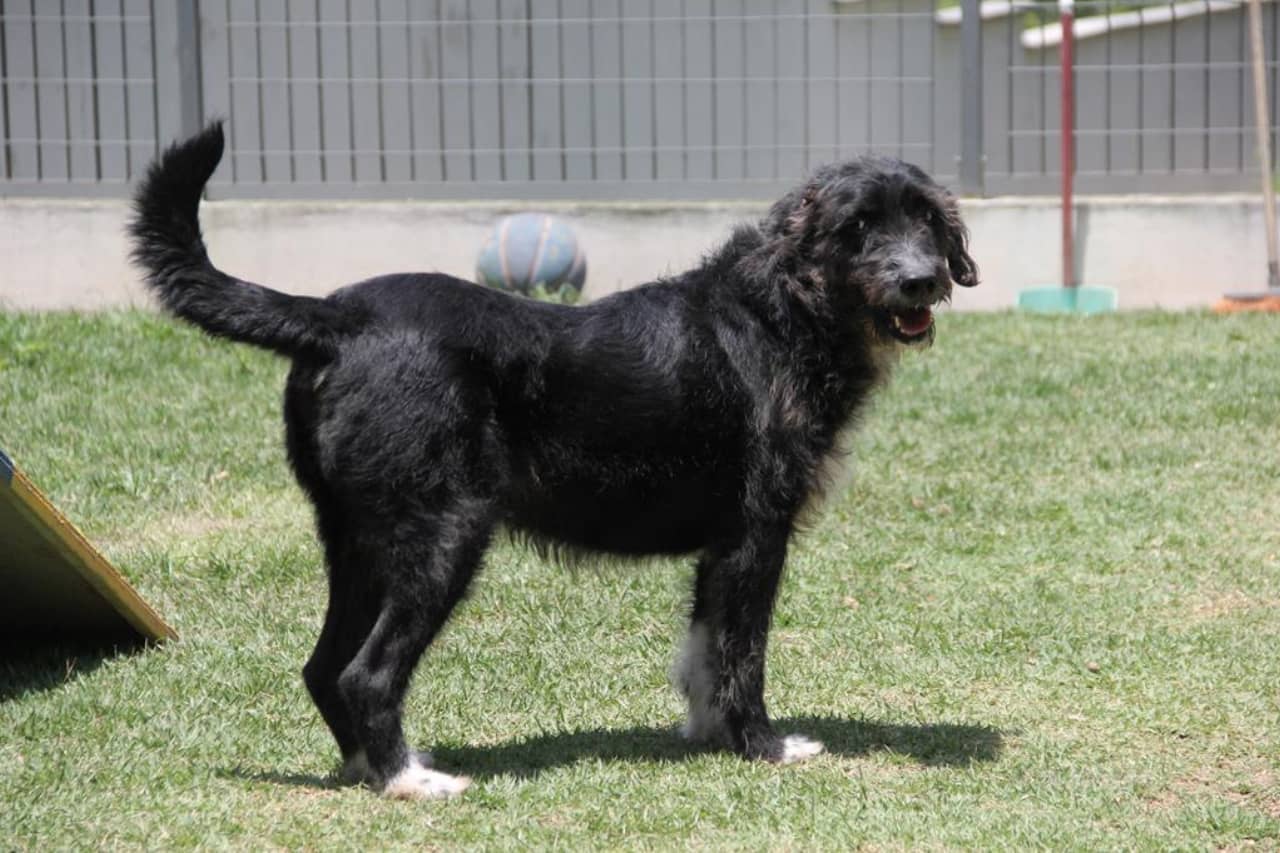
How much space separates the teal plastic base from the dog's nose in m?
7.88

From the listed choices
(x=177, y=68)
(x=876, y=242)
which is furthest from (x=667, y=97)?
(x=876, y=242)

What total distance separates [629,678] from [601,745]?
659mm

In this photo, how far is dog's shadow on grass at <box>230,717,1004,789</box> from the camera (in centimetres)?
504

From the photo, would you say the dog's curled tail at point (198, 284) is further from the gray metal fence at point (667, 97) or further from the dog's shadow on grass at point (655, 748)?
the gray metal fence at point (667, 97)

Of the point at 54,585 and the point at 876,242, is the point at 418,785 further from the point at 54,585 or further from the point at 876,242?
the point at 876,242

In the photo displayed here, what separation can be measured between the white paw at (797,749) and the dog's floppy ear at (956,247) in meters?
1.46

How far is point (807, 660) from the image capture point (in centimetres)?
615

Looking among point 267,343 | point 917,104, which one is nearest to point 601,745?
point 267,343

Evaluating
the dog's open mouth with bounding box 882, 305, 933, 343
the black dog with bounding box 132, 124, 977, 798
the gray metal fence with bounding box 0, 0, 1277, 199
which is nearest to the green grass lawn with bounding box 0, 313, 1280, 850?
the black dog with bounding box 132, 124, 977, 798

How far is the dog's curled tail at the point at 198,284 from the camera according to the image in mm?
4590

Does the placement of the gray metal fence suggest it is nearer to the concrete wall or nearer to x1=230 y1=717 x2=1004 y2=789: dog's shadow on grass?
the concrete wall

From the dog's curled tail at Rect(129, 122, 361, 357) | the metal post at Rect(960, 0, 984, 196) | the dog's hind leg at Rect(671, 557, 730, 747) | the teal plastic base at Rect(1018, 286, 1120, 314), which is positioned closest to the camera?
the dog's curled tail at Rect(129, 122, 361, 357)

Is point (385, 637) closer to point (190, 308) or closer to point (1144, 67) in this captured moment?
point (190, 308)

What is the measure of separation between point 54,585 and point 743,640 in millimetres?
2357
